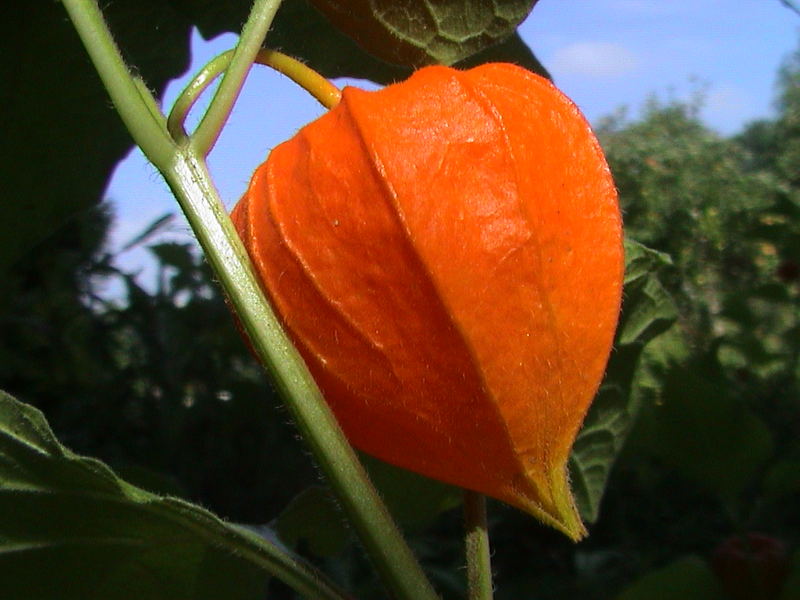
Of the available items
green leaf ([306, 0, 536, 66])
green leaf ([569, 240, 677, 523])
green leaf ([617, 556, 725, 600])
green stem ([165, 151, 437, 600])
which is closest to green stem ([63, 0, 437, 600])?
green stem ([165, 151, 437, 600])

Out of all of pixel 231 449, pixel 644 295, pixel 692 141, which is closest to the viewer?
pixel 644 295

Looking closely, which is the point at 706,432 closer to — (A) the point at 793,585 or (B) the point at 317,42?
(A) the point at 793,585

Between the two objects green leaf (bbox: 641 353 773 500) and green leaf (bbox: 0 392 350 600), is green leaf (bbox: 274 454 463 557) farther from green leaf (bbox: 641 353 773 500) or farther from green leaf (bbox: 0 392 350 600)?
green leaf (bbox: 641 353 773 500)

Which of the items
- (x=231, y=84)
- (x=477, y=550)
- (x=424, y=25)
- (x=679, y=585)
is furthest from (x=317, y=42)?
(x=679, y=585)

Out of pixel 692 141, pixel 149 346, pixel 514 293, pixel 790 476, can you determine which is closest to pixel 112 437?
pixel 149 346

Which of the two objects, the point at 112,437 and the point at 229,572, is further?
the point at 112,437


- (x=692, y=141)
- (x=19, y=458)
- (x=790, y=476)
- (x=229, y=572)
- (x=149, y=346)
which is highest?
(x=692, y=141)

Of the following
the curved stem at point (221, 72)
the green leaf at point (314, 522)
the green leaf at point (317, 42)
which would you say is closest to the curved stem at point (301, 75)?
the curved stem at point (221, 72)

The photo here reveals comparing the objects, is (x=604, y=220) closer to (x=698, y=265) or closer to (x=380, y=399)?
(x=380, y=399)
